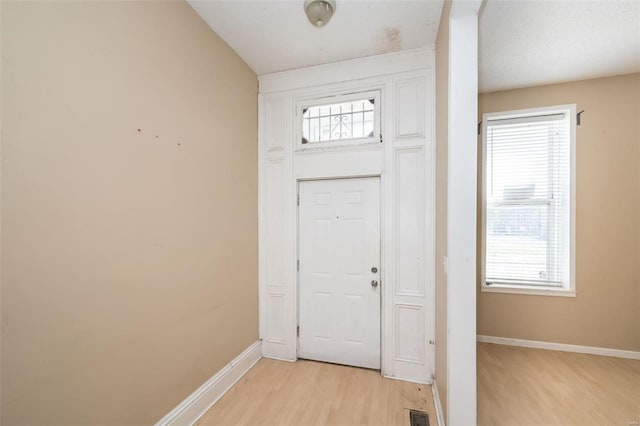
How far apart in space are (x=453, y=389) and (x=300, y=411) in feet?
3.78

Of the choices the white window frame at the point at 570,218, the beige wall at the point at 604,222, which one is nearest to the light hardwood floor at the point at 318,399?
the white window frame at the point at 570,218

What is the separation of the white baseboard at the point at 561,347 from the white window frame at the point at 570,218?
55 cm

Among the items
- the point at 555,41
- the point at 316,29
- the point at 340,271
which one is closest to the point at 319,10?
the point at 316,29

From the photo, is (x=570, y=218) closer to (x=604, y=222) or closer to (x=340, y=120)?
(x=604, y=222)

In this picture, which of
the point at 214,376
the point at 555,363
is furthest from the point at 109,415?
the point at 555,363

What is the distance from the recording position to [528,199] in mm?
3012

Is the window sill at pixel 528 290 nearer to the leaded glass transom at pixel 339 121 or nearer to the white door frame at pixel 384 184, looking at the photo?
the white door frame at pixel 384 184

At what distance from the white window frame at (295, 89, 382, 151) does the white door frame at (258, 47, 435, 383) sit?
4 cm

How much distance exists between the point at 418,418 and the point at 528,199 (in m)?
2.61

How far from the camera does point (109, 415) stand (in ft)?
4.55

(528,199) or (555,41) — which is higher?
(555,41)

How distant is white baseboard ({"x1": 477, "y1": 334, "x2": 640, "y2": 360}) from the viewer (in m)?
2.72

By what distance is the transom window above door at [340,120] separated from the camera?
103 inches

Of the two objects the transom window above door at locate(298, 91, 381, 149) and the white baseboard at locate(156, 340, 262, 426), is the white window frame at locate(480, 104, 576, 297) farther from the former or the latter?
the white baseboard at locate(156, 340, 262, 426)
